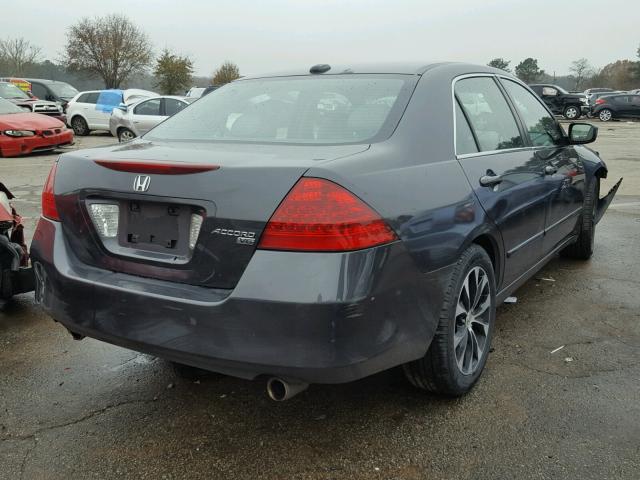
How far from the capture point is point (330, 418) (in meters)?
2.62

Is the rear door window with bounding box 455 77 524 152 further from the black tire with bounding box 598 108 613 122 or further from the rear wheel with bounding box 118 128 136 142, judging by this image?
the black tire with bounding box 598 108 613 122

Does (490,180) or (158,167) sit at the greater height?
(158,167)

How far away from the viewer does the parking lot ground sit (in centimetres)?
226

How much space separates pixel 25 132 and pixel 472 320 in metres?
12.2

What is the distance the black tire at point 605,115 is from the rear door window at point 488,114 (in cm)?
3219

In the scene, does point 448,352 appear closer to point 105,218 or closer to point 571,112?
point 105,218

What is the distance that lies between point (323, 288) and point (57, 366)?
1960 millimetres

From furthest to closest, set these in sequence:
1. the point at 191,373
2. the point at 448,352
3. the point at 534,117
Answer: the point at 534,117 → the point at 191,373 → the point at 448,352

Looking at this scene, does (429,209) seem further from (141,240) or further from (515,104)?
(515,104)

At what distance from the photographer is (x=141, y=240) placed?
2281 mm

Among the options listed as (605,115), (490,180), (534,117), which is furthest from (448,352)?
(605,115)

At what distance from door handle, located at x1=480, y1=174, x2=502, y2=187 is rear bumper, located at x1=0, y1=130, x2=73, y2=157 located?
39.4 ft

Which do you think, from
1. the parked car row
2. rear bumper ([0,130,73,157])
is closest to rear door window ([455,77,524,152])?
rear bumper ([0,130,73,157])

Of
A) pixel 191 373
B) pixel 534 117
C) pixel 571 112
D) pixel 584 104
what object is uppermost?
pixel 534 117
